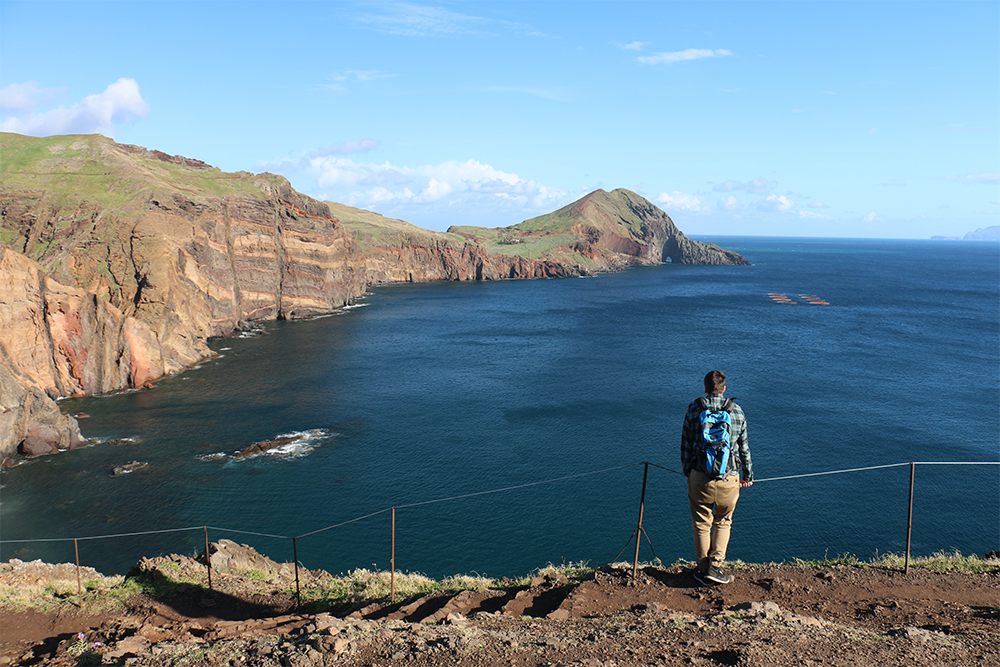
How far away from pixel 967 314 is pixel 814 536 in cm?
11050

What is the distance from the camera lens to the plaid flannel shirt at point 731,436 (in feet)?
33.8

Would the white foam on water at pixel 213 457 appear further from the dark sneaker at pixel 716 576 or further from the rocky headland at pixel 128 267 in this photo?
the dark sneaker at pixel 716 576

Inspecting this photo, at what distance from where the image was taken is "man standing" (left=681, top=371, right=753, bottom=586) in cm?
1031

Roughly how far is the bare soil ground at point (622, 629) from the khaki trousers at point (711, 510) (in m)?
0.72

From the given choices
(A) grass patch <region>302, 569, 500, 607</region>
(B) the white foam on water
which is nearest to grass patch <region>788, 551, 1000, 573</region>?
(A) grass patch <region>302, 569, 500, 607</region>

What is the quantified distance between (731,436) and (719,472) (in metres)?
0.66

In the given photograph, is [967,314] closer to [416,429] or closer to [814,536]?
[814,536]

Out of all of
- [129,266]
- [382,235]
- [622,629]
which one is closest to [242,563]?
[622,629]

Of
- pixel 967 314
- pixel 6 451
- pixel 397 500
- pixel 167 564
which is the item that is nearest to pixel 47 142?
pixel 6 451

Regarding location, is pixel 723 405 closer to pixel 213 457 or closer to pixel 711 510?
pixel 711 510

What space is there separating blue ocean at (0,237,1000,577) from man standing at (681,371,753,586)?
20.7 ft

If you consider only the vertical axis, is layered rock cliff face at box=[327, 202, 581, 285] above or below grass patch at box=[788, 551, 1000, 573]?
above

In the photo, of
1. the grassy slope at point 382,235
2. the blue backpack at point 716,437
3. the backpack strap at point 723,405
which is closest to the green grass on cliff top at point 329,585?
the blue backpack at point 716,437

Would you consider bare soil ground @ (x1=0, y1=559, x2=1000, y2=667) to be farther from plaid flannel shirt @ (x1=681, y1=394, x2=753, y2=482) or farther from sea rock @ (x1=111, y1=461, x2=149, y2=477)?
sea rock @ (x1=111, y1=461, x2=149, y2=477)
